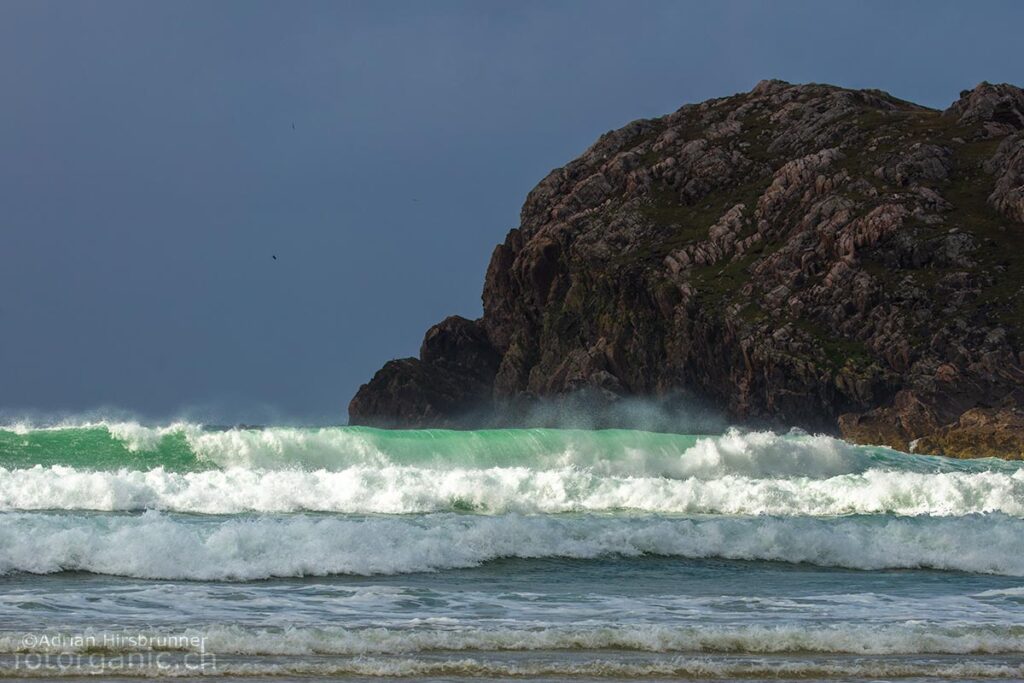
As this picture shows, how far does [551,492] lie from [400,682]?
56.1 ft

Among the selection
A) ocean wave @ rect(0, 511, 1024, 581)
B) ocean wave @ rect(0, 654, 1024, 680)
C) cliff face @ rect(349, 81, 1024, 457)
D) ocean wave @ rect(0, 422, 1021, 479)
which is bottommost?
ocean wave @ rect(0, 654, 1024, 680)

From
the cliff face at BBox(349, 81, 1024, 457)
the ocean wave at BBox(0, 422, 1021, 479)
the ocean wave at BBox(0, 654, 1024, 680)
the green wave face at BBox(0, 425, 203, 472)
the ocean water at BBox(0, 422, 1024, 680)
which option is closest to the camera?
the ocean wave at BBox(0, 654, 1024, 680)

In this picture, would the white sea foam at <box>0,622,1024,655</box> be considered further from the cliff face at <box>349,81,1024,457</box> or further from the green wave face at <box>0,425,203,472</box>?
the cliff face at <box>349,81,1024,457</box>

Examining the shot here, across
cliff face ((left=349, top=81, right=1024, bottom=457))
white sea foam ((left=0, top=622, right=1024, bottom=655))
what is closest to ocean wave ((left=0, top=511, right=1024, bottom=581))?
white sea foam ((left=0, top=622, right=1024, bottom=655))

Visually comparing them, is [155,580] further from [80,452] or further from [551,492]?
[80,452]

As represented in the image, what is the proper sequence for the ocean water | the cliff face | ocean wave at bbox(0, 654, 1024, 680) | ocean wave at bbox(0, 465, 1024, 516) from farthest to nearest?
the cliff face
ocean wave at bbox(0, 465, 1024, 516)
the ocean water
ocean wave at bbox(0, 654, 1024, 680)

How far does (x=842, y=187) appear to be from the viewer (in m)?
112

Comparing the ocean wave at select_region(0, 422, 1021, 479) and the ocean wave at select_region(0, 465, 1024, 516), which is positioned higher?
the ocean wave at select_region(0, 422, 1021, 479)

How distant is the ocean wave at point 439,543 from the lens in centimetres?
1684

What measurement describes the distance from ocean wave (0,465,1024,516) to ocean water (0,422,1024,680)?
0.06 metres

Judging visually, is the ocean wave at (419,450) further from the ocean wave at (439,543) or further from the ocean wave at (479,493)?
the ocean wave at (439,543)

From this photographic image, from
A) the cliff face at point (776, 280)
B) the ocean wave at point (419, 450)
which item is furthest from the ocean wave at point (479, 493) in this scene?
the cliff face at point (776, 280)

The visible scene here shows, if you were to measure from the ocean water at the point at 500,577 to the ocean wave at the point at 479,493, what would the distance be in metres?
0.06

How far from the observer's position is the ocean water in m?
11.4
